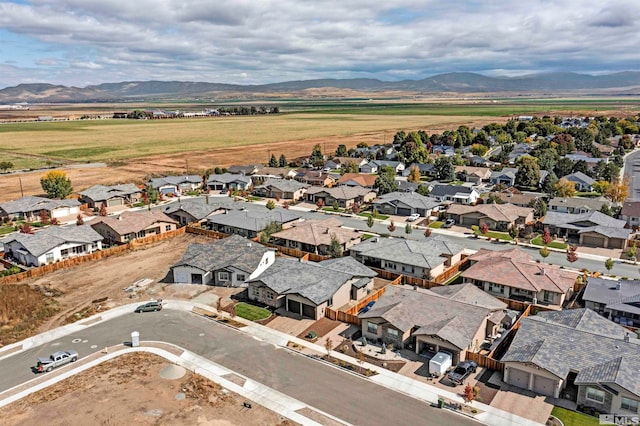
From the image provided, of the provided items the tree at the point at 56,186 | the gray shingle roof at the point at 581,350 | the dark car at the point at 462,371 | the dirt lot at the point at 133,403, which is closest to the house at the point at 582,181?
the gray shingle roof at the point at 581,350

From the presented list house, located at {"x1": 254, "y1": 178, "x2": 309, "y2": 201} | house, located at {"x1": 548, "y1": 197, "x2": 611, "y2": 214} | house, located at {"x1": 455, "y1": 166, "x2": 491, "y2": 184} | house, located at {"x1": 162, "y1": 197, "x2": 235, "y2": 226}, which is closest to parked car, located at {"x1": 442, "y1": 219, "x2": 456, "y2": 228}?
house, located at {"x1": 548, "y1": 197, "x2": 611, "y2": 214}

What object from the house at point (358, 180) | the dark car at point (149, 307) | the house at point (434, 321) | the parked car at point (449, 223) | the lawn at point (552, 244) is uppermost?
the house at point (358, 180)

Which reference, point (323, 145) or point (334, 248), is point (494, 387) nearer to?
point (334, 248)

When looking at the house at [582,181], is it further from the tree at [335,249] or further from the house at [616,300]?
the tree at [335,249]

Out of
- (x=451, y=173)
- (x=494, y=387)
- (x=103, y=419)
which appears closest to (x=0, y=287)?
(x=103, y=419)

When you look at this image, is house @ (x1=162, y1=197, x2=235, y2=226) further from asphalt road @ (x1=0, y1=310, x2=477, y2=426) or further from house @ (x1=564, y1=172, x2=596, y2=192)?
house @ (x1=564, y1=172, x2=596, y2=192)

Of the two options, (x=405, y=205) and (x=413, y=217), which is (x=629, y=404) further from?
(x=405, y=205)
